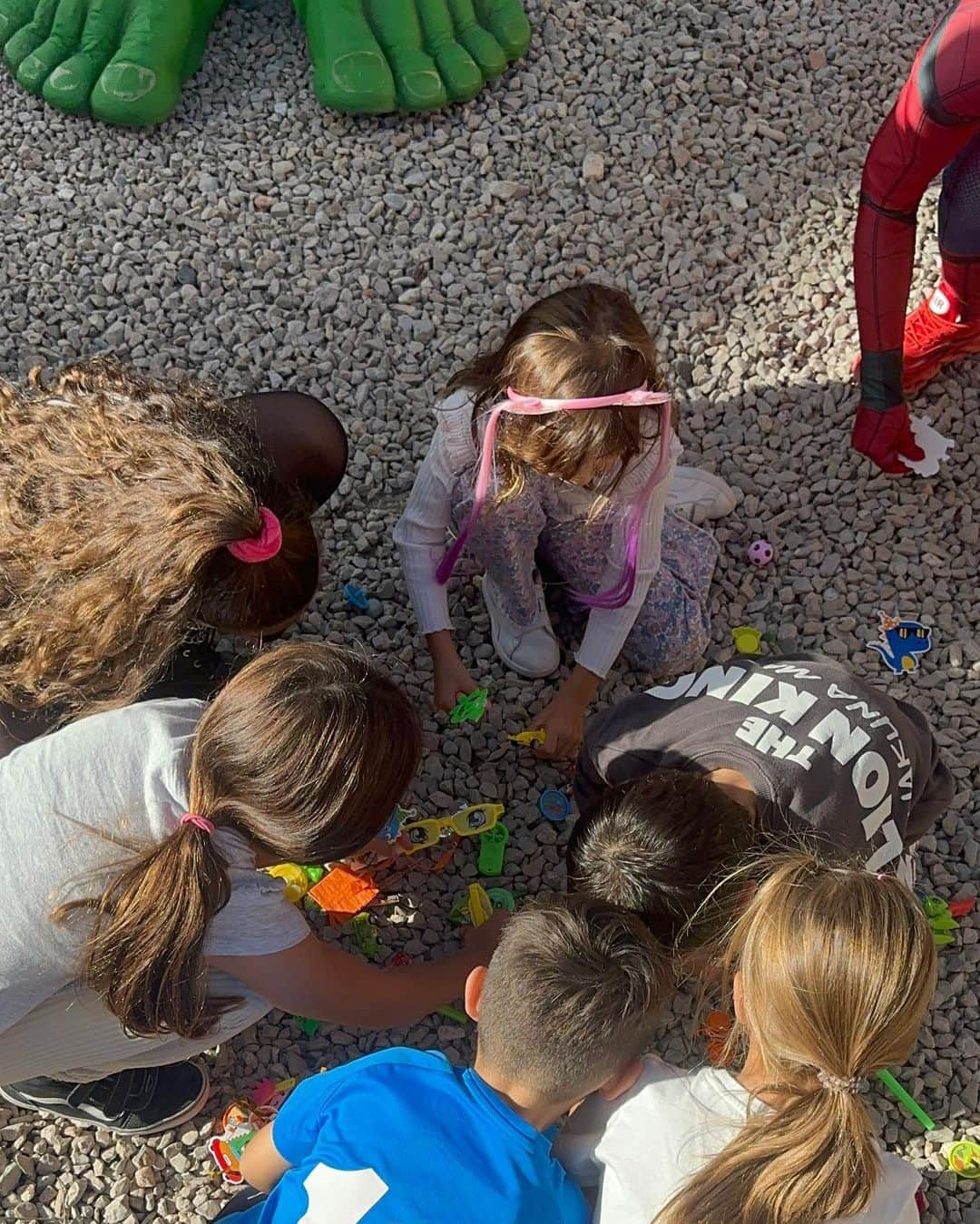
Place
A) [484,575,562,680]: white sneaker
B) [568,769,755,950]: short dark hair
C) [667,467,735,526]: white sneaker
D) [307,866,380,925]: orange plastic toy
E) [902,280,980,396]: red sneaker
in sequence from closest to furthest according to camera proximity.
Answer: [568,769,755,950]: short dark hair → [307,866,380,925]: orange plastic toy → [484,575,562,680]: white sneaker → [667,467,735,526]: white sneaker → [902,280,980,396]: red sneaker

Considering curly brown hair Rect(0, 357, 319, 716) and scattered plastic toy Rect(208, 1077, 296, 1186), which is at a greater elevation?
curly brown hair Rect(0, 357, 319, 716)

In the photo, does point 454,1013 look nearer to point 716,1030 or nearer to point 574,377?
point 716,1030

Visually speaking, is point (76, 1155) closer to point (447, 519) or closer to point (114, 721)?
point (114, 721)

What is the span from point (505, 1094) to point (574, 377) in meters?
1.05

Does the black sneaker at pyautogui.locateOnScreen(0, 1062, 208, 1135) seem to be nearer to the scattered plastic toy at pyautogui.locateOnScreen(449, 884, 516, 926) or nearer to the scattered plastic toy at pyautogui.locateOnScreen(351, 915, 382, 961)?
the scattered plastic toy at pyautogui.locateOnScreen(351, 915, 382, 961)

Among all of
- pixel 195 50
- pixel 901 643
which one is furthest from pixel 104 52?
pixel 901 643

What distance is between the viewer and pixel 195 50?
2.81m

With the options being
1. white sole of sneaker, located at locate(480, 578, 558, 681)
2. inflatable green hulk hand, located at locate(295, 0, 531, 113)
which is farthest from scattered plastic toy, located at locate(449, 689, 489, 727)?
inflatable green hulk hand, located at locate(295, 0, 531, 113)

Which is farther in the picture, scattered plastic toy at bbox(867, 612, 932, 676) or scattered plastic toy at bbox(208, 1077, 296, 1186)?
scattered plastic toy at bbox(867, 612, 932, 676)

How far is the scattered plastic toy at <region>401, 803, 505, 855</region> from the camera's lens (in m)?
1.99

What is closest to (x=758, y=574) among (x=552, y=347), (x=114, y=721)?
(x=552, y=347)

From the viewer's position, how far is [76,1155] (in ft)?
5.90

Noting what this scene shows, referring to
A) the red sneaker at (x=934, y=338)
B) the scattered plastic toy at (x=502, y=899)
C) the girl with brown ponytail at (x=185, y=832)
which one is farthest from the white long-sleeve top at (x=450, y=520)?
the red sneaker at (x=934, y=338)

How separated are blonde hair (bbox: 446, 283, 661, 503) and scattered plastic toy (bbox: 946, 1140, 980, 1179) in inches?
53.2
